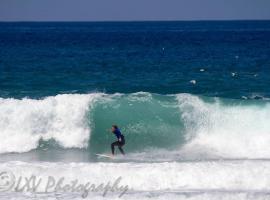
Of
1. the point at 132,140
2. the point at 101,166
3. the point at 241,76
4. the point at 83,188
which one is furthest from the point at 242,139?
the point at 241,76

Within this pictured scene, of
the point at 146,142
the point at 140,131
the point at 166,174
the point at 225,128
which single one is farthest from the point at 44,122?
the point at 166,174

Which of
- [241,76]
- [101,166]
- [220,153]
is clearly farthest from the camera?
[241,76]

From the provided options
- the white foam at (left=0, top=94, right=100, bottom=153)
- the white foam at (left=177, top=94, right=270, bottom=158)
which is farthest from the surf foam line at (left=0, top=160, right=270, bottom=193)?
the white foam at (left=0, top=94, right=100, bottom=153)

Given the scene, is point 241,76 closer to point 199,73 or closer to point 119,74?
point 199,73

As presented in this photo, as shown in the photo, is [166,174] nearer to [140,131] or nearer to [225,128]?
[140,131]

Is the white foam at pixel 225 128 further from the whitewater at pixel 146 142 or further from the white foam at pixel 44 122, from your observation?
the white foam at pixel 44 122

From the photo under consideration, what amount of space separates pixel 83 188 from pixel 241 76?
2069 centimetres

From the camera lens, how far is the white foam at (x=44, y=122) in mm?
20125

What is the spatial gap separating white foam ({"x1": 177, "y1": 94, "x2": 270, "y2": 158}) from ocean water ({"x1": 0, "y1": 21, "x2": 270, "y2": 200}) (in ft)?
0.13

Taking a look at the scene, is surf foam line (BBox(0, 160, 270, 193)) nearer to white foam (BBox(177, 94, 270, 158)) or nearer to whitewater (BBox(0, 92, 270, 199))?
whitewater (BBox(0, 92, 270, 199))

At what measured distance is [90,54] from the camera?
50.1 m

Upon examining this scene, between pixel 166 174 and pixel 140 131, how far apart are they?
5.84 metres

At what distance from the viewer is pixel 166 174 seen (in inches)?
600

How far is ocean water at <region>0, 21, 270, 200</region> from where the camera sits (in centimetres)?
1497
